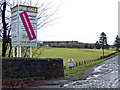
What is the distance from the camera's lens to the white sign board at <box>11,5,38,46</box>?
10953mm

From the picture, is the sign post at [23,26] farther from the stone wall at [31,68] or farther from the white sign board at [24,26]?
the stone wall at [31,68]

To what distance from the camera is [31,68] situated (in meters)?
9.91

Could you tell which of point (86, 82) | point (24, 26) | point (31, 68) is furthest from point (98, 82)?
point (24, 26)

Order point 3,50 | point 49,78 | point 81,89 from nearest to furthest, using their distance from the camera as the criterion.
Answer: point 81,89 < point 49,78 < point 3,50

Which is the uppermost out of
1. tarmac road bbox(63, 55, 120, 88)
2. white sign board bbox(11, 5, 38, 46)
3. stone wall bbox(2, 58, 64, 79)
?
white sign board bbox(11, 5, 38, 46)

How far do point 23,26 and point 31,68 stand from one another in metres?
3.09

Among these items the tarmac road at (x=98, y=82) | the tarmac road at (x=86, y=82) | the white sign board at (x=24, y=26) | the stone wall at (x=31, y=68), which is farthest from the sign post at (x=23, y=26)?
the tarmac road at (x=98, y=82)

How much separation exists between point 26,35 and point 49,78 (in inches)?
133

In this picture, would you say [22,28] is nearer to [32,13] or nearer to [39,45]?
[32,13]

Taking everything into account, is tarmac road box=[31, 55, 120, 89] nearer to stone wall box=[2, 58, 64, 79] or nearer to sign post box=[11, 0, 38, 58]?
stone wall box=[2, 58, 64, 79]

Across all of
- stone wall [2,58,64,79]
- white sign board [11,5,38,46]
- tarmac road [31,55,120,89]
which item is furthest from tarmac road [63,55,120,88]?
white sign board [11,5,38,46]

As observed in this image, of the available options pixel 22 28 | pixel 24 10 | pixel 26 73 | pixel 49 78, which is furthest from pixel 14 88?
pixel 24 10

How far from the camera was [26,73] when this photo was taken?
A: 31.8 feet

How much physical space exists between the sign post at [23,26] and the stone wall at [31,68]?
1.68 meters
